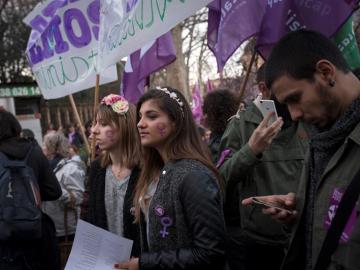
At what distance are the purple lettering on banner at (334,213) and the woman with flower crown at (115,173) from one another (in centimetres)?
134

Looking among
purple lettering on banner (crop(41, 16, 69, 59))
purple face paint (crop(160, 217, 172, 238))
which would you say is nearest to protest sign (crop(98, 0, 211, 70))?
purple lettering on banner (crop(41, 16, 69, 59))

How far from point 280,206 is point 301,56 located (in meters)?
0.58

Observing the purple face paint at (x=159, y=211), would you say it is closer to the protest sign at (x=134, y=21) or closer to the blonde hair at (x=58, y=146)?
the protest sign at (x=134, y=21)

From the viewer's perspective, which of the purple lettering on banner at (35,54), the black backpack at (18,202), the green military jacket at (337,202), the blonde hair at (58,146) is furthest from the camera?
the blonde hair at (58,146)

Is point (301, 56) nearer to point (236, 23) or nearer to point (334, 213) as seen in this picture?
point (334, 213)

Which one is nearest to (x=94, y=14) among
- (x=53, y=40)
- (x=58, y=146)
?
(x=53, y=40)

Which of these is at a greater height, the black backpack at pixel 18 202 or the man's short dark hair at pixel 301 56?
the man's short dark hair at pixel 301 56

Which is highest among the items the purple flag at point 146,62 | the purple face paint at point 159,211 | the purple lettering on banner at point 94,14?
the purple lettering on banner at point 94,14

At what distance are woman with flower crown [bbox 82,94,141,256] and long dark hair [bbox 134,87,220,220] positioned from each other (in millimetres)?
276

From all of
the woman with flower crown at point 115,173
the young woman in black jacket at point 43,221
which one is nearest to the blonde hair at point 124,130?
the woman with flower crown at point 115,173

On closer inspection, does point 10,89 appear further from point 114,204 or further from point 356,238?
point 356,238

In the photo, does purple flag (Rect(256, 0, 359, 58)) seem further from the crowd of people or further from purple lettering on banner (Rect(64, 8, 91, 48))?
purple lettering on banner (Rect(64, 8, 91, 48))

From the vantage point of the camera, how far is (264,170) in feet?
8.93

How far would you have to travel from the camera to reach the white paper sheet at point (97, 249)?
2.31 m
